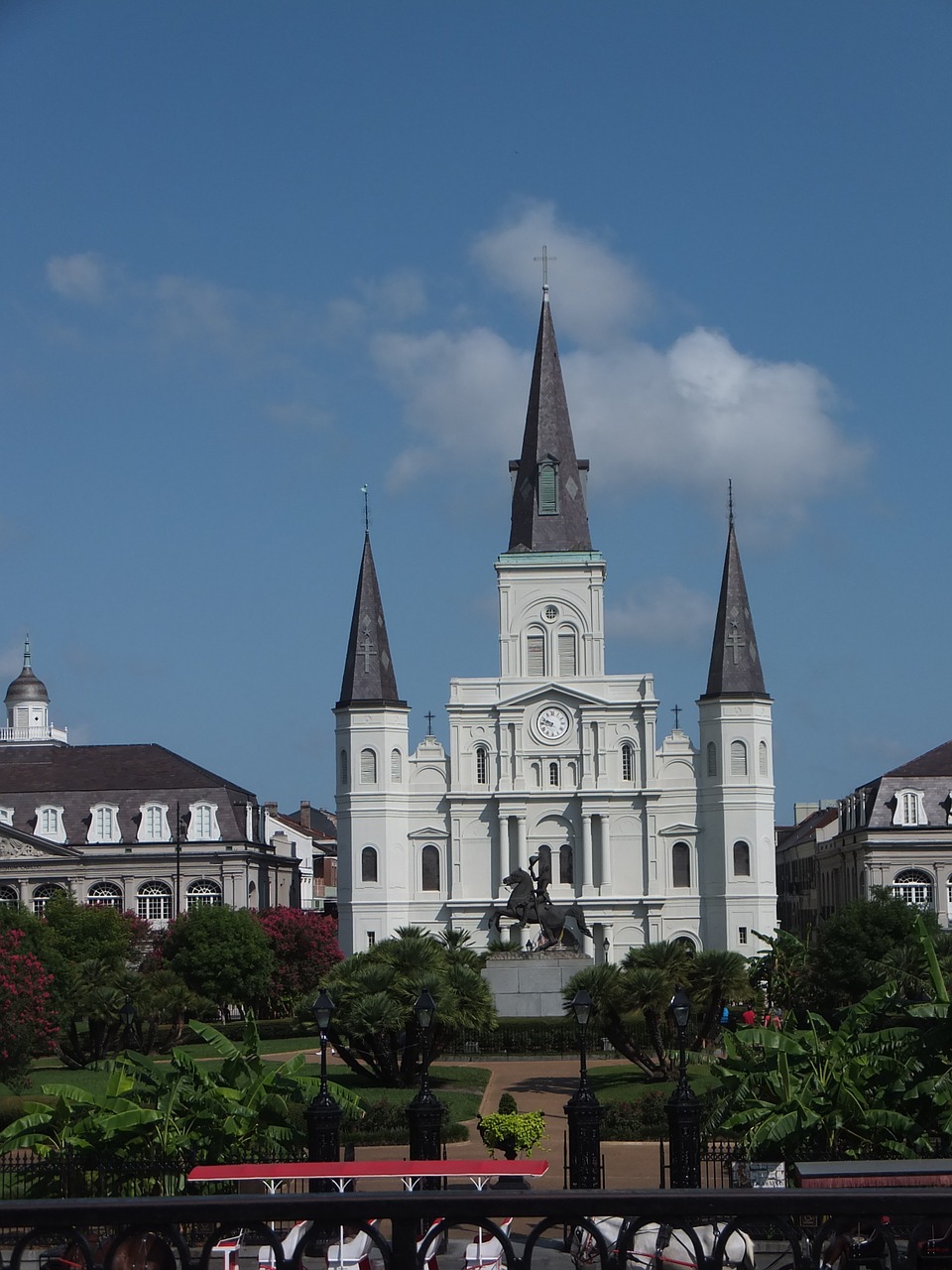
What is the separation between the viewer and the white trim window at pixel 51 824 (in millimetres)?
93812

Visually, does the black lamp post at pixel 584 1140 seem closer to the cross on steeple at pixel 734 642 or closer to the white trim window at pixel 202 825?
the cross on steeple at pixel 734 642

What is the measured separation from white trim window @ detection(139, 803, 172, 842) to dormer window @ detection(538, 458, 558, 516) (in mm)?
26938

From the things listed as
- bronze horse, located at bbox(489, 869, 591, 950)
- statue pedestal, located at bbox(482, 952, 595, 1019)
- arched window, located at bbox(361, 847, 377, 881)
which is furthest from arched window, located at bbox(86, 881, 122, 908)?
statue pedestal, located at bbox(482, 952, 595, 1019)

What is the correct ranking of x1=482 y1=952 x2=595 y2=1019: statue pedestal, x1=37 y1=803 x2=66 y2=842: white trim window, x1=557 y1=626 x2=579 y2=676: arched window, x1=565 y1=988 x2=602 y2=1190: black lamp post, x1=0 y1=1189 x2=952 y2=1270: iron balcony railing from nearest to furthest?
1. x1=0 y1=1189 x2=952 y2=1270: iron balcony railing
2. x1=565 y1=988 x2=602 y2=1190: black lamp post
3. x1=482 y1=952 x2=595 y2=1019: statue pedestal
4. x1=557 y1=626 x2=579 y2=676: arched window
5. x1=37 y1=803 x2=66 y2=842: white trim window

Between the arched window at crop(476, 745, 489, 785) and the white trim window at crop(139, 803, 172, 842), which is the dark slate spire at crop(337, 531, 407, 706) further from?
the white trim window at crop(139, 803, 172, 842)

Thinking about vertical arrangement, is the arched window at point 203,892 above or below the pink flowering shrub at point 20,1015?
above

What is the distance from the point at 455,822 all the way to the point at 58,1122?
218 ft

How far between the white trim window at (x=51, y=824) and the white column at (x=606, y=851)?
29755mm

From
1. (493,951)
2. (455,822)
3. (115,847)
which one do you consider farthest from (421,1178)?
(115,847)

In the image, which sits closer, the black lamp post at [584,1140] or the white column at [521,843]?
the black lamp post at [584,1140]

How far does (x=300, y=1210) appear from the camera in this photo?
6562 millimetres

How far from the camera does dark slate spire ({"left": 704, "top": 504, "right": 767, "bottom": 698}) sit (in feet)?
292

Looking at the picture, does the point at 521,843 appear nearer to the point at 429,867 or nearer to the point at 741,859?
the point at 429,867

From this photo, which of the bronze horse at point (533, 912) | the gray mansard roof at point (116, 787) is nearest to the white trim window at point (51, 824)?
the gray mansard roof at point (116, 787)
